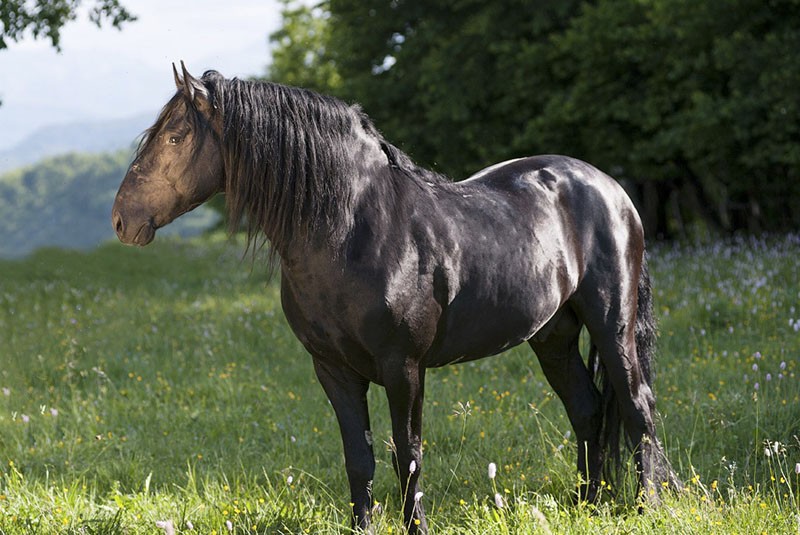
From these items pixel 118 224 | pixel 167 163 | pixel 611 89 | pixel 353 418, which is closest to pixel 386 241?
pixel 353 418

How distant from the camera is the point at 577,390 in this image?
4863 millimetres

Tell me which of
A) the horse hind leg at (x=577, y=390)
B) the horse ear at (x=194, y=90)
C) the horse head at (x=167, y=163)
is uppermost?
the horse ear at (x=194, y=90)

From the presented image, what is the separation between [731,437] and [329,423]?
9.47 ft

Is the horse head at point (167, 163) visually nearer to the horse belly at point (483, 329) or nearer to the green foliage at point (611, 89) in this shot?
the horse belly at point (483, 329)

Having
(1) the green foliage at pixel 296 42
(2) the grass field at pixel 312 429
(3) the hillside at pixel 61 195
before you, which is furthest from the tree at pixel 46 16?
(3) the hillside at pixel 61 195

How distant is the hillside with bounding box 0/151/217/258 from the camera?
7200 cm

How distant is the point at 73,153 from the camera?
103 m

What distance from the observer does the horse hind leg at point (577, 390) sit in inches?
189

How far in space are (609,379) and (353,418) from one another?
1.68 m

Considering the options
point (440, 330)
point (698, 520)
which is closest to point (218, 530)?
point (440, 330)

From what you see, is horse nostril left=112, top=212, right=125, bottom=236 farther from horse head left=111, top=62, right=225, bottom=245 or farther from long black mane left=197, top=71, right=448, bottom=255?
long black mane left=197, top=71, right=448, bottom=255

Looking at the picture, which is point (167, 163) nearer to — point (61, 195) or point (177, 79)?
point (177, 79)

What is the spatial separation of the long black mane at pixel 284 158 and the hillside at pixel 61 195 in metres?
63.3

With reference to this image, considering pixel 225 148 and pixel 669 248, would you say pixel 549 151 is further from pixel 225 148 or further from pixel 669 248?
pixel 225 148
